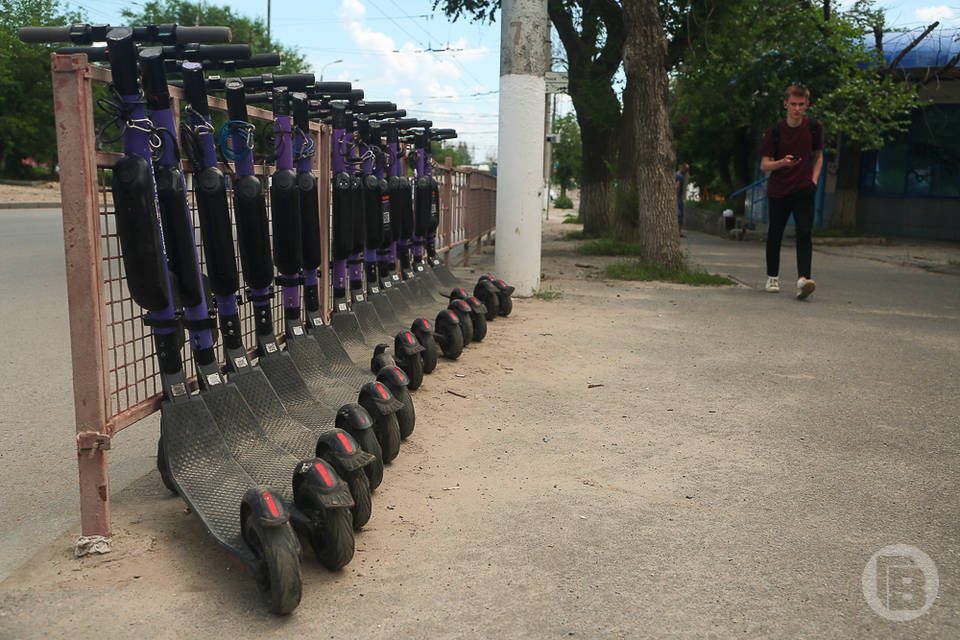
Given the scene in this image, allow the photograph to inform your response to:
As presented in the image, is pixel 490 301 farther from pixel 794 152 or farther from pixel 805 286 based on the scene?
pixel 794 152

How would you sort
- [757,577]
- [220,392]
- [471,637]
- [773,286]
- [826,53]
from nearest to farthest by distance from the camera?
[471,637] → [757,577] → [220,392] → [773,286] → [826,53]

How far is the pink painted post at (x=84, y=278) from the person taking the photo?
2.75 m

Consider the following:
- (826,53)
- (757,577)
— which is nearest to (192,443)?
(757,577)

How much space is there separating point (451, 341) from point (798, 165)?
17.0 feet

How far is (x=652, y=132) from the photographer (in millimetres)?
11242

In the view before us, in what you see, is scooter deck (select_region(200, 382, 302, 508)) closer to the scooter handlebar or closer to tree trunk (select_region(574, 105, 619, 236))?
the scooter handlebar

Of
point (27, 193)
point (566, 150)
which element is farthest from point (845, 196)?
point (566, 150)

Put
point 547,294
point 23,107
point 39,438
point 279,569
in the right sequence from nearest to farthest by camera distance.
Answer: point 279,569, point 39,438, point 547,294, point 23,107

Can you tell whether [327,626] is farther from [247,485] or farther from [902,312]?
[902,312]

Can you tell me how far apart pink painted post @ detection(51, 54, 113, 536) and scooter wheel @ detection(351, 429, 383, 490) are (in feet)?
2.99

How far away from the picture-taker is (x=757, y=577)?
277cm

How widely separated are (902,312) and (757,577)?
23.0ft

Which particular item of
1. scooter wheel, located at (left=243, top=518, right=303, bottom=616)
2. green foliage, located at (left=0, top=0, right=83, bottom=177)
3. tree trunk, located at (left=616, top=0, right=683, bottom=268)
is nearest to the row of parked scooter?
scooter wheel, located at (left=243, top=518, right=303, bottom=616)

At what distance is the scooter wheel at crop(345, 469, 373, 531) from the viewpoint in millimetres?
2918
